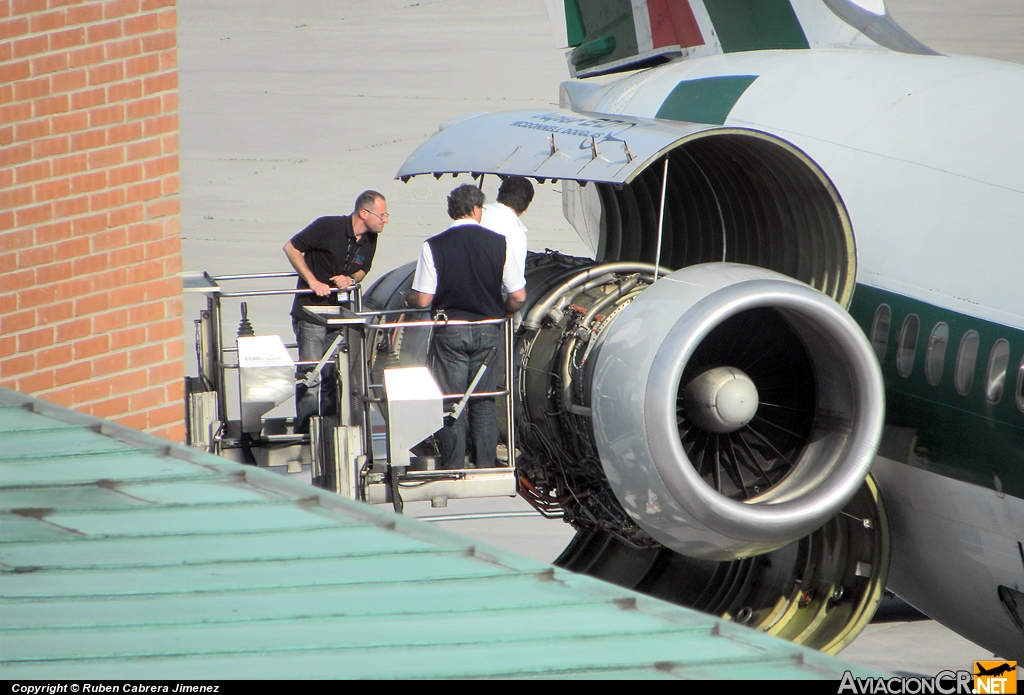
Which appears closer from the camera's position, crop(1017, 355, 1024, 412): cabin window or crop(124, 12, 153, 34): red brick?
crop(124, 12, 153, 34): red brick

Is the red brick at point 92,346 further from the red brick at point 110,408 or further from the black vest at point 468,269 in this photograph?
the black vest at point 468,269

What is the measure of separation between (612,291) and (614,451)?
1827mm

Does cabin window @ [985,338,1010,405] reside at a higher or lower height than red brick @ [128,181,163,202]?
lower

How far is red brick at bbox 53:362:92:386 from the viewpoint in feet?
18.7

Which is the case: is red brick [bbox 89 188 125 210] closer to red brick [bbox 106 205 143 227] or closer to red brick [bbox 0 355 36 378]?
red brick [bbox 106 205 143 227]

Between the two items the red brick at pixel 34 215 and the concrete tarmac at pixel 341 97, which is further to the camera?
the concrete tarmac at pixel 341 97

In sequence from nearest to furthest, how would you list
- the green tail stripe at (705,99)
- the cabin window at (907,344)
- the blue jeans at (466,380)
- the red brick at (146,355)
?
1. the red brick at (146,355)
2. the cabin window at (907,344)
3. the blue jeans at (466,380)
4. the green tail stripe at (705,99)

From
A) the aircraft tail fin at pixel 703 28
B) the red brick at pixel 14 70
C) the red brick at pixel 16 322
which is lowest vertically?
the red brick at pixel 16 322

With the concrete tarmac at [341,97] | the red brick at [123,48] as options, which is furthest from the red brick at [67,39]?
the concrete tarmac at [341,97]

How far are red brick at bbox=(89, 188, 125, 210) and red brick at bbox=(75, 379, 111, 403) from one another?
850 mm

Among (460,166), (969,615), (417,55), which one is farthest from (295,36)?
(969,615)


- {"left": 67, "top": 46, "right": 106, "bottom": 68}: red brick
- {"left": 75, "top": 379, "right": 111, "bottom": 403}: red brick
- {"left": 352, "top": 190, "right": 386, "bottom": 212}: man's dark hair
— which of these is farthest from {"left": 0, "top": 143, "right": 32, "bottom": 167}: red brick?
{"left": 352, "top": 190, "right": 386, "bottom": 212}: man's dark hair

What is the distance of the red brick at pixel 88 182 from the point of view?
5.62 meters

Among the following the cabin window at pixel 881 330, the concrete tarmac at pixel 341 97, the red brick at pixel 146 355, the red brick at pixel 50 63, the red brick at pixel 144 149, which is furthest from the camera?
the concrete tarmac at pixel 341 97
